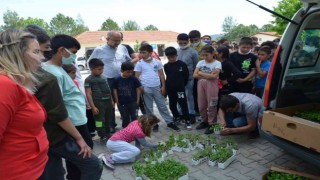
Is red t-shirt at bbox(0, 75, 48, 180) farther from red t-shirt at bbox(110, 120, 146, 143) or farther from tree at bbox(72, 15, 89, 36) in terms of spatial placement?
tree at bbox(72, 15, 89, 36)

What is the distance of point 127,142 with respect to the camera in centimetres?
400

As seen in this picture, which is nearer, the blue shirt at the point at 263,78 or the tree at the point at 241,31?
the blue shirt at the point at 263,78

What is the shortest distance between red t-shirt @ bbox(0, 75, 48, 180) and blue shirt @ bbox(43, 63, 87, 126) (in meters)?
0.89

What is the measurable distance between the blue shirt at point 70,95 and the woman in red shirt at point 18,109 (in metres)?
0.87

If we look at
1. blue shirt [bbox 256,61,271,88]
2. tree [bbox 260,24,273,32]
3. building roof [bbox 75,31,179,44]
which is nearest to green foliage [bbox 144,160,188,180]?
blue shirt [bbox 256,61,271,88]

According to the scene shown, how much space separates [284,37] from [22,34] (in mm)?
2845

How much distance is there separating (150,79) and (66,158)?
119 inches

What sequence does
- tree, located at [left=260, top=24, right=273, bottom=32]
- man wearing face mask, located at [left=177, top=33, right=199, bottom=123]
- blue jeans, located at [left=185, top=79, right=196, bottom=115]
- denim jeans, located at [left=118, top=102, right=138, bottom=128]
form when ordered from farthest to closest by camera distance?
tree, located at [left=260, top=24, right=273, bottom=32] < blue jeans, located at [left=185, top=79, right=196, bottom=115] < man wearing face mask, located at [left=177, top=33, right=199, bottom=123] < denim jeans, located at [left=118, top=102, right=138, bottom=128]

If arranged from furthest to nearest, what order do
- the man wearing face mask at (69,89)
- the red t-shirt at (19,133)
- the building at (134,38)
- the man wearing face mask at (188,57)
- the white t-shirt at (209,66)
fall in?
the building at (134,38), the man wearing face mask at (188,57), the white t-shirt at (209,66), the man wearing face mask at (69,89), the red t-shirt at (19,133)

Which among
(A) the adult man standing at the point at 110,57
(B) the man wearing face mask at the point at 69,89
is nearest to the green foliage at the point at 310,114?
(B) the man wearing face mask at the point at 69,89

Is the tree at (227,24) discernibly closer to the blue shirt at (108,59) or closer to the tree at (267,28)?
the tree at (267,28)

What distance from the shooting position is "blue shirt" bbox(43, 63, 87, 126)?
2.53m

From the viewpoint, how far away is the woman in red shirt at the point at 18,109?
139cm

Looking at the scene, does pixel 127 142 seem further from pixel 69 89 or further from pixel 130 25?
pixel 130 25
